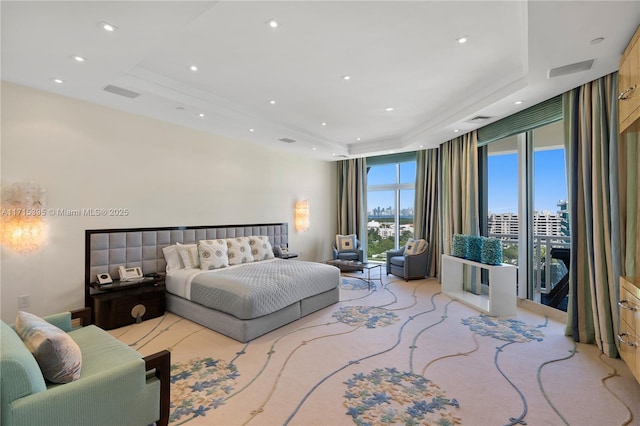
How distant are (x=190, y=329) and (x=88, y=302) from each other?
4.49 feet

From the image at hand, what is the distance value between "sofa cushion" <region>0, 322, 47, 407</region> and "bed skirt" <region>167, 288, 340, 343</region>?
1831 millimetres

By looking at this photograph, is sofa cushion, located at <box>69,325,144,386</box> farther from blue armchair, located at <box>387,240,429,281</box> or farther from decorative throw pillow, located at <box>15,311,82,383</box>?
blue armchair, located at <box>387,240,429,281</box>

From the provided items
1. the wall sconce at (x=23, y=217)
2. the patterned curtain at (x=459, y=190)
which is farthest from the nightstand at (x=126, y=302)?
the patterned curtain at (x=459, y=190)

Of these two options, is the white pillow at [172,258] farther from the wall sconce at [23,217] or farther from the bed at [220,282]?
the wall sconce at [23,217]

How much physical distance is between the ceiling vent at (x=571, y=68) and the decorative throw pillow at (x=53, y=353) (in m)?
4.30

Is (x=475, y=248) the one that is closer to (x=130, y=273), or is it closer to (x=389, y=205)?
(x=389, y=205)

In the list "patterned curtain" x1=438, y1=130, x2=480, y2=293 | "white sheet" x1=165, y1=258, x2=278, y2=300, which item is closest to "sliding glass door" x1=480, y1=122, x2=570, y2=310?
"patterned curtain" x1=438, y1=130, x2=480, y2=293

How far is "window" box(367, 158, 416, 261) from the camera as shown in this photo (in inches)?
294

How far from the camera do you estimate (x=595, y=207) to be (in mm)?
2988

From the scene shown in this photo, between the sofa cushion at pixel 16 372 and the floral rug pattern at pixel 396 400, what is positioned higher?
the sofa cushion at pixel 16 372

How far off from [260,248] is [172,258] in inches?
57.8

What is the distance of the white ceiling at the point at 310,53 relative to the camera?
2.06 metres

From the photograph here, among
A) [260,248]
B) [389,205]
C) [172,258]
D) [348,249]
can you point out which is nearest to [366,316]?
[260,248]

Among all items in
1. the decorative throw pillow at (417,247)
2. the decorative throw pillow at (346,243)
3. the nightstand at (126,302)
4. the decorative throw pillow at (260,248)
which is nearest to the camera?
the nightstand at (126,302)
